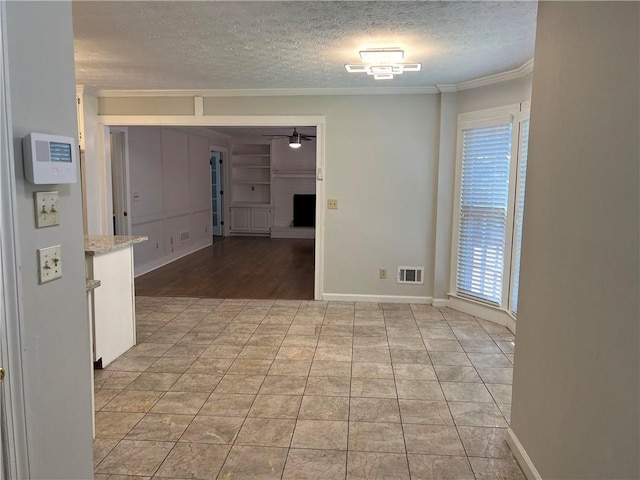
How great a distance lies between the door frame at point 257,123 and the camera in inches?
201

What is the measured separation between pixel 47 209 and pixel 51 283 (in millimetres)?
236

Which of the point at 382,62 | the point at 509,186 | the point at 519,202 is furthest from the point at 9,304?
the point at 509,186

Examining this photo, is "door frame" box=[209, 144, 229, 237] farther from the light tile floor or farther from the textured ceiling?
the light tile floor

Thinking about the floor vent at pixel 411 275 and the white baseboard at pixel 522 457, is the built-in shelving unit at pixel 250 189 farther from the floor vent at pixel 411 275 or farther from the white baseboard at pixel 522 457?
the white baseboard at pixel 522 457

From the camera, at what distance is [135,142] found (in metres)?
6.48

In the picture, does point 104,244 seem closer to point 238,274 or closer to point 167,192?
point 238,274

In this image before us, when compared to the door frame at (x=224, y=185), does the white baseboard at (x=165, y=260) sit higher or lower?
lower

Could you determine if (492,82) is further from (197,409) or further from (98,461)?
(98,461)

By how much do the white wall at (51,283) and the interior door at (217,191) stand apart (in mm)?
9181

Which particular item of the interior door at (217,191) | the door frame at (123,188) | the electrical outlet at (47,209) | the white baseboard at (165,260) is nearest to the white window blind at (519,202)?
the electrical outlet at (47,209)

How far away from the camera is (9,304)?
4.18 ft

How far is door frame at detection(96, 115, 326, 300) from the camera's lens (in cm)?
511

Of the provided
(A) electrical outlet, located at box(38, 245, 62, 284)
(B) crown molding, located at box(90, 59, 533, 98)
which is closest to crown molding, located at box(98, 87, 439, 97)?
(B) crown molding, located at box(90, 59, 533, 98)

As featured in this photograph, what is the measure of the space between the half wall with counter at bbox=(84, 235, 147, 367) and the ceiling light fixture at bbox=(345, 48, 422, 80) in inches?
90.0
